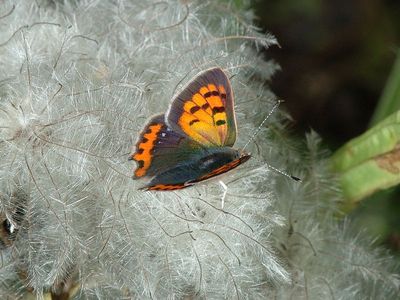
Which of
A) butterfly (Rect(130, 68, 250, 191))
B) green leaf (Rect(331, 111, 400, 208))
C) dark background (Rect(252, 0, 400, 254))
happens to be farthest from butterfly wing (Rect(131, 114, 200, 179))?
dark background (Rect(252, 0, 400, 254))

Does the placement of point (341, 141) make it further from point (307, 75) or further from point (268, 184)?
point (268, 184)

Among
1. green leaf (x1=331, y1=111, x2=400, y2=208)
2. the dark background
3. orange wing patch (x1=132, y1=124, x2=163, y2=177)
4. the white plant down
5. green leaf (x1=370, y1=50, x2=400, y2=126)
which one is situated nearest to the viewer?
orange wing patch (x1=132, y1=124, x2=163, y2=177)

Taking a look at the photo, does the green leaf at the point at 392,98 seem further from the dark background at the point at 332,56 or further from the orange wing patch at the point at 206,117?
the orange wing patch at the point at 206,117

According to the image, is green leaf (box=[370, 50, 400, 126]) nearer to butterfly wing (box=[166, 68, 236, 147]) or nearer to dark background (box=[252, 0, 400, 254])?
dark background (box=[252, 0, 400, 254])

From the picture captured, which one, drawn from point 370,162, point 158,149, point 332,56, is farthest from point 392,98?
point 158,149

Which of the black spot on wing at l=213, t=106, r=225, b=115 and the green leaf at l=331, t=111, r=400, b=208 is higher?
the black spot on wing at l=213, t=106, r=225, b=115

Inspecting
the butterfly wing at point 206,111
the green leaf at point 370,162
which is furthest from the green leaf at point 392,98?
the butterfly wing at point 206,111

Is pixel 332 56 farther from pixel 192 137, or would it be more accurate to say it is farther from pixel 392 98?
pixel 192 137

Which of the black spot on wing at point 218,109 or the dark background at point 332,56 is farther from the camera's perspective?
the dark background at point 332,56
